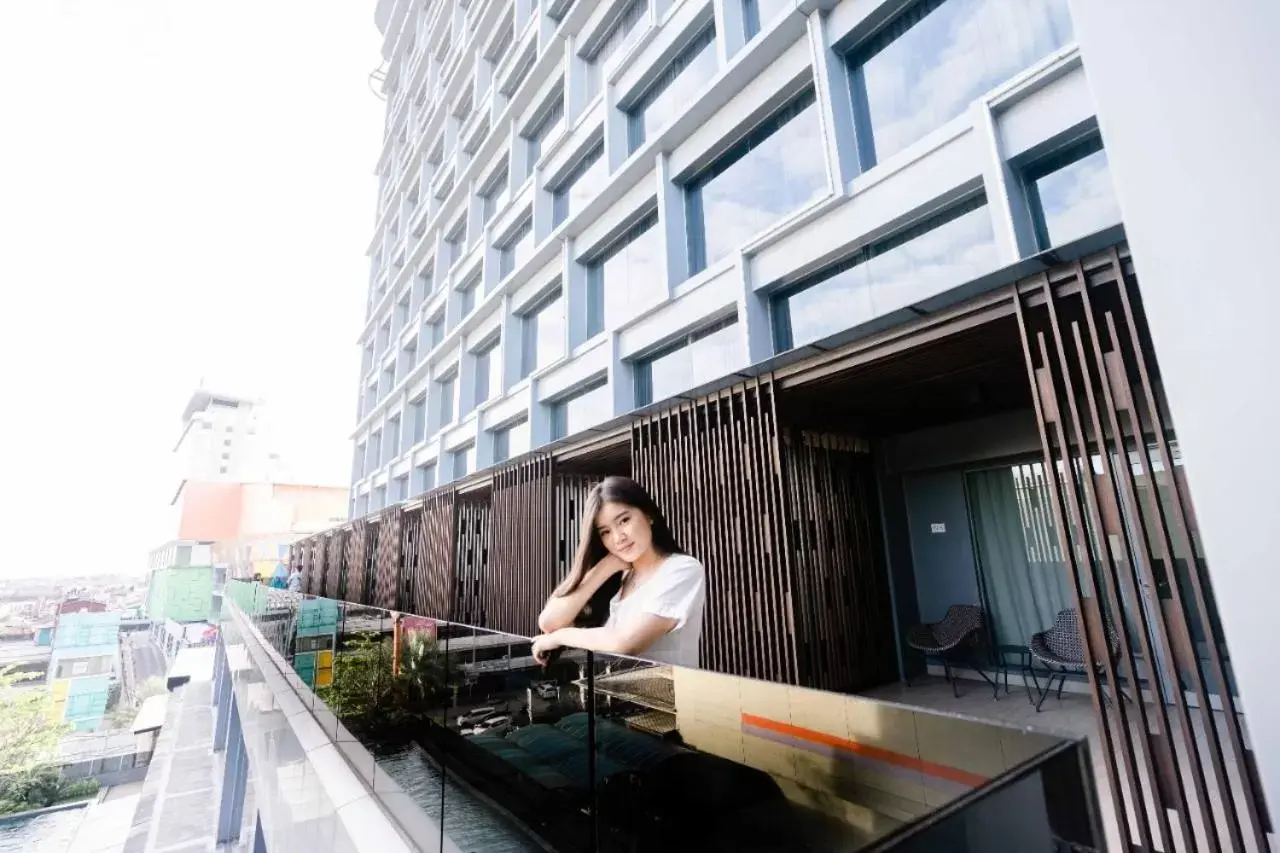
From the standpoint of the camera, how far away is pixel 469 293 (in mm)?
16969

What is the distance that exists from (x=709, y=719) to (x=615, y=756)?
1.44ft

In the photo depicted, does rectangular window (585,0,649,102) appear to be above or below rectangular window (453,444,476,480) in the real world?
above

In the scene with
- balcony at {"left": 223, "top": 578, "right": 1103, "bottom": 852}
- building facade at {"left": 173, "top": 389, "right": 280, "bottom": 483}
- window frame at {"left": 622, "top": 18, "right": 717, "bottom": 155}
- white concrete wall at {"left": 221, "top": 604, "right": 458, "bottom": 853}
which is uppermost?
building facade at {"left": 173, "top": 389, "right": 280, "bottom": 483}

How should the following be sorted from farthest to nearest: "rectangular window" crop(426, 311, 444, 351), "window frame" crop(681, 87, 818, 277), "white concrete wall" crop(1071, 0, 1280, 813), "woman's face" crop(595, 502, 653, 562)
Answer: "rectangular window" crop(426, 311, 444, 351) < "window frame" crop(681, 87, 818, 277) < "woman's face" crop(595, 502, 653, 562) < "white concrete wall" crop(1071, 0, 1280, 813)

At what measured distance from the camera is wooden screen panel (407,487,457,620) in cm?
969

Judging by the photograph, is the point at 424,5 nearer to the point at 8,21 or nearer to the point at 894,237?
the point at 8,21

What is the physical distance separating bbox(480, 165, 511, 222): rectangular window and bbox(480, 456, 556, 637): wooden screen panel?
937 cm

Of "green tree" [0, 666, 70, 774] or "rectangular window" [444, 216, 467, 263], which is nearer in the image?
"rectangular window" [444, 216, 467, 263]

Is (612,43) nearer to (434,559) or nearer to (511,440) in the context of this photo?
(511,440)

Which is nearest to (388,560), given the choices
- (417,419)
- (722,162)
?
(417,419)

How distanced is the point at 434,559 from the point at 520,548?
129 inches

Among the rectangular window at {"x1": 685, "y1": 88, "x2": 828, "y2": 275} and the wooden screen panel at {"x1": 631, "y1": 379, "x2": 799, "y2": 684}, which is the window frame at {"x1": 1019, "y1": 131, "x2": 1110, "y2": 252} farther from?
the wooden screen panel at {"x1": 631, "y1": 379, "x2": 799, "y2": 684}

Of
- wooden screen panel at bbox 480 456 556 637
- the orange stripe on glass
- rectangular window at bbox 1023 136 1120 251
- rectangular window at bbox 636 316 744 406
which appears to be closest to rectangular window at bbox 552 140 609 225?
rectangular window at bbox 636 316 744 406

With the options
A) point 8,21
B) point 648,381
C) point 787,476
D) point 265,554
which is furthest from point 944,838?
point 265,554
